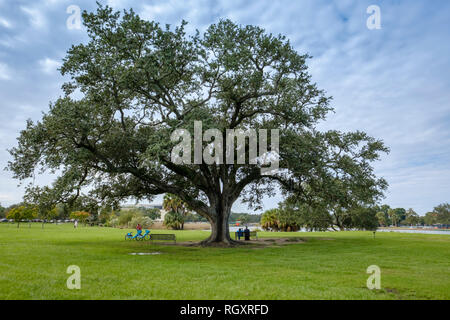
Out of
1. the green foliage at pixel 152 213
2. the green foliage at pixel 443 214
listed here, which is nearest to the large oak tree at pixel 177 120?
the green foliage at pixel 152 213

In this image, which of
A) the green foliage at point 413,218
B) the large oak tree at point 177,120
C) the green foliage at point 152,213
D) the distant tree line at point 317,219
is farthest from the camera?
the green foliage at point 413,218

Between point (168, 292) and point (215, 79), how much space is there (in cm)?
1592

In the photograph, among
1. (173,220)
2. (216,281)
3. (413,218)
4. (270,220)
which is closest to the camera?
(216,281)

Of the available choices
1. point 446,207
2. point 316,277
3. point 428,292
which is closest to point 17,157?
point 316,277

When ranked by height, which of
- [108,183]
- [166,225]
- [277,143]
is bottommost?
[166,225]

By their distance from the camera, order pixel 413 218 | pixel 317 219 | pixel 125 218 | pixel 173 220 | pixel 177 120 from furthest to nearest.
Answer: pixel 413 218, pixel 125 218, pixel 173 220, pixel 317 219, pixel 177 120

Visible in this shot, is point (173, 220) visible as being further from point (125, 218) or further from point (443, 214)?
point (443, 214)

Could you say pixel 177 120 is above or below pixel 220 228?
above

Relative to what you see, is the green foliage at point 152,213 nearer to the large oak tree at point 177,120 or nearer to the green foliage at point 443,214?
the large oak tree at point 177,120

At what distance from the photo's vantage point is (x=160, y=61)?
1886 cm

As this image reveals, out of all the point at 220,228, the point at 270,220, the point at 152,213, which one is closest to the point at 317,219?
the point at 270,220

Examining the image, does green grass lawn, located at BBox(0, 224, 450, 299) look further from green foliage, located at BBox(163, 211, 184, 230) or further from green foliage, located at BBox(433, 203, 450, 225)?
green foliage, located at BBox(433, 203, 450, 225)

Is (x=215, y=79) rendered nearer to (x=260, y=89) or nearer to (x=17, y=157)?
(x=260, y=89)

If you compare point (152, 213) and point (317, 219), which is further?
point (152, 213)
